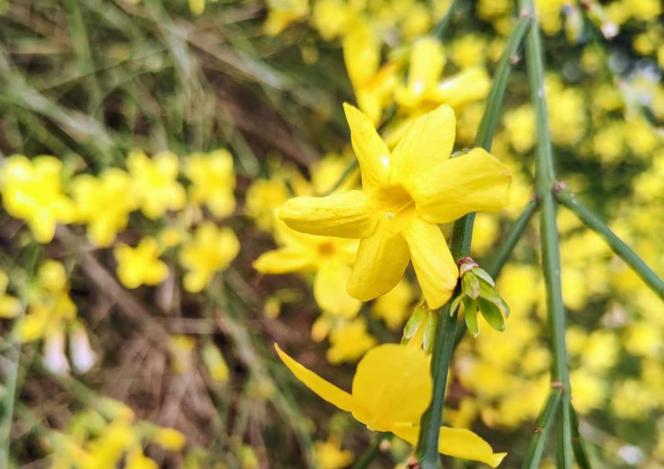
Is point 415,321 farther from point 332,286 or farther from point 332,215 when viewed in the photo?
point 332,286

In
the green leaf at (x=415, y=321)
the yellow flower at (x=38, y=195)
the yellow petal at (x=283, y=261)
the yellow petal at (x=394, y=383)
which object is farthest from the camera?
the yellow flower at (x=38, y=195)

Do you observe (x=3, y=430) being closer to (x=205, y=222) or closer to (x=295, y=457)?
(x=205, y=222)

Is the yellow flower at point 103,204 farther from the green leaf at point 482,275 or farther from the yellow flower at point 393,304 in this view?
the green leaf at point 482,275

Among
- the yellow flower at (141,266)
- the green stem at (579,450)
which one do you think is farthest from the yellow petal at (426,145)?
the yellow flower at (141,266)

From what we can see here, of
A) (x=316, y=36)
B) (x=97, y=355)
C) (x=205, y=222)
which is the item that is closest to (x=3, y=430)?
(x=97, y=355)

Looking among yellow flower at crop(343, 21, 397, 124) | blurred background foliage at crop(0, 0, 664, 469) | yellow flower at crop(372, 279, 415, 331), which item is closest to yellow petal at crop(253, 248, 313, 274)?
yellow flower at crop(343, 21, 397, 124)
